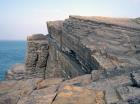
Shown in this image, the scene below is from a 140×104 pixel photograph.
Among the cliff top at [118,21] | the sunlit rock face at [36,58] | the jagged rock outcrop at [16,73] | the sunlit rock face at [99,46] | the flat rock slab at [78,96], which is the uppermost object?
the cliff top at [118,21]

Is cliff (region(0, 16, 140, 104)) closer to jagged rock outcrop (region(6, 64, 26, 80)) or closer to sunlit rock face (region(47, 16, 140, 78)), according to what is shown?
sunlit rock face (region(47, 16, 140, 78))

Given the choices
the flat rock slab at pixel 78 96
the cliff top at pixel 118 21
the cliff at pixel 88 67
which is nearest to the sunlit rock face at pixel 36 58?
the cliff at pixel 88 67

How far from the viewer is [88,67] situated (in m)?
19.2

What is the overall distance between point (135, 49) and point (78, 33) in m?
6.08

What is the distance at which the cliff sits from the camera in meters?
11.5

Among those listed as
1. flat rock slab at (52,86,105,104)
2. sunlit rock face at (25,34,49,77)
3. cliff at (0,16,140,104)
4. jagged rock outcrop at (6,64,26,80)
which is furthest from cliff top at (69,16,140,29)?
jagged rock outcrop at (6,64,26,80)

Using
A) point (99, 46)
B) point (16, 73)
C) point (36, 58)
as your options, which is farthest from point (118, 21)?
point (16, 73)

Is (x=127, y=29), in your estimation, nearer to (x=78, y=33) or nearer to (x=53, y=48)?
(x=78, y=33)

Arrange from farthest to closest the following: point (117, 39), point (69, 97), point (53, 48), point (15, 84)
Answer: point (53, 48) < point (117, 39) < point (15, 84) < point (69, 97)

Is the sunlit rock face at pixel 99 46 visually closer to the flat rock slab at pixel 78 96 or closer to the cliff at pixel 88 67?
the cliff at pixel 88 67

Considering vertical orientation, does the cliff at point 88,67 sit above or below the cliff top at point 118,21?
below

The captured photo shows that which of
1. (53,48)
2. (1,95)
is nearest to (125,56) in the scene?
(1,95)

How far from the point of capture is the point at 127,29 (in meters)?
18.7

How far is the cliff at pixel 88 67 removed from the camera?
11531 millimetres
